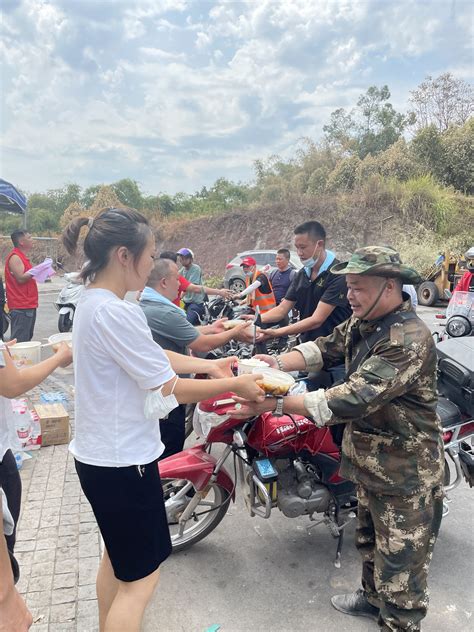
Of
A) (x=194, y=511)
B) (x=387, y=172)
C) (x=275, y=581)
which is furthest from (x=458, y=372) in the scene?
(x=387, y=172)

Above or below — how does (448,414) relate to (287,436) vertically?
below

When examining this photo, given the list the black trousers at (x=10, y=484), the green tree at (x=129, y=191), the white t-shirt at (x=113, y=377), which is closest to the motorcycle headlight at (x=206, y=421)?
the white t-shirt at (x=113, y=377)

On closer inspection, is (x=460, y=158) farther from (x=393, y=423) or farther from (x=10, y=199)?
(x=393, y=423)

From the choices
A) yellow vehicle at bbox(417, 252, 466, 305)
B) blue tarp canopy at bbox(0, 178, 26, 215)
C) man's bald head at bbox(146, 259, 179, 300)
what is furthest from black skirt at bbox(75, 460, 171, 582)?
yellow vehicle at bbox(417, 252, 466, 305)

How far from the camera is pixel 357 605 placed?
240 cm

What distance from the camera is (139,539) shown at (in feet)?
5.50

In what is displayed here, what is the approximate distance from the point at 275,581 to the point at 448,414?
1441mm

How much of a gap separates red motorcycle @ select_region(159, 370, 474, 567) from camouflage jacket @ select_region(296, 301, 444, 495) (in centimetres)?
49

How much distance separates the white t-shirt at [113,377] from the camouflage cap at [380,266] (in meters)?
0.96

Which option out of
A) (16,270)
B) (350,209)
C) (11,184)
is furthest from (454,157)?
(16,270)

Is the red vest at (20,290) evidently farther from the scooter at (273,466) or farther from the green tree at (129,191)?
the green tree at (129,191)

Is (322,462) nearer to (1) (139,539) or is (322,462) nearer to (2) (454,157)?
(1) (139,539)

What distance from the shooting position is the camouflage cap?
6.50 feet

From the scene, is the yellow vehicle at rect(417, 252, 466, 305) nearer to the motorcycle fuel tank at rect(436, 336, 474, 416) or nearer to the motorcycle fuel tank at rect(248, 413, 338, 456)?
the motorcycle fuel tank at rect(436, 336, 474, 416)
